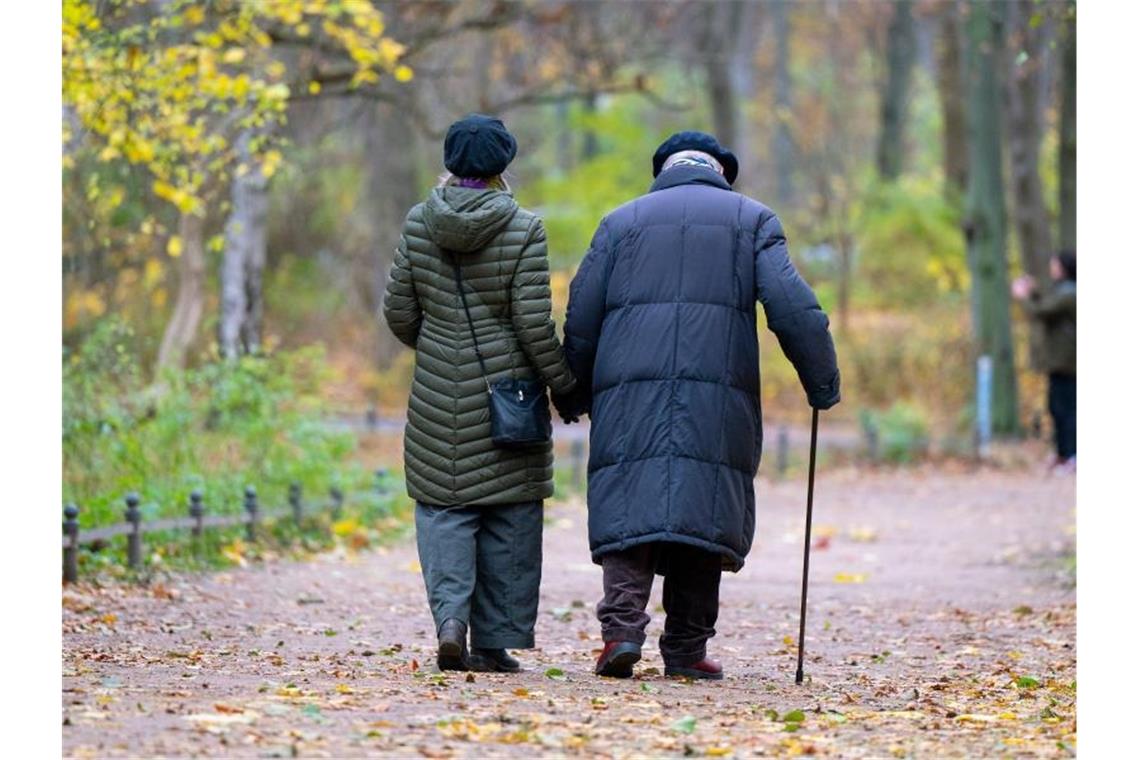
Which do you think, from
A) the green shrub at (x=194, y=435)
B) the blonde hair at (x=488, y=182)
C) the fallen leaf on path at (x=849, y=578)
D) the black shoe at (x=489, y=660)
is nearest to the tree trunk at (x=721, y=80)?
the green shrub at (x=194, y=435)

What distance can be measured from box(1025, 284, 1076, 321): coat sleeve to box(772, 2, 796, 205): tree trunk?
18.1m

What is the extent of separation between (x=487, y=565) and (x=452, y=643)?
1.23 ft

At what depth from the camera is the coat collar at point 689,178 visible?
24.6 feet

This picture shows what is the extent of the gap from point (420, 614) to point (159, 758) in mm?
5092

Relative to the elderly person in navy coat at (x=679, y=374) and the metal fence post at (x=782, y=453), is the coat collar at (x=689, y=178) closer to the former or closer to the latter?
the elderly person in navy coat at (x=679, y=374)

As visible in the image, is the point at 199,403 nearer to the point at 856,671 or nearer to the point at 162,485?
the point at 162,485

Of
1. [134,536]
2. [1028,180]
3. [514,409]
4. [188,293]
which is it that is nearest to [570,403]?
[514,409]

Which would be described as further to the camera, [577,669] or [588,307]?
[577,669]

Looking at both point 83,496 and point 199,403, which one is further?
point 199,403

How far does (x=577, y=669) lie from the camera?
25.8 feet

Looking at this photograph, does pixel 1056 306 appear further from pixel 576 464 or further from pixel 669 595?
pixel 669 595

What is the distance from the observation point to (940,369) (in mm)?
26906

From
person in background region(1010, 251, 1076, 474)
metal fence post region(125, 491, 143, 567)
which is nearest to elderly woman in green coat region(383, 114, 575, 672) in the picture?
metal fence post region(125, 491, 143, 567)
